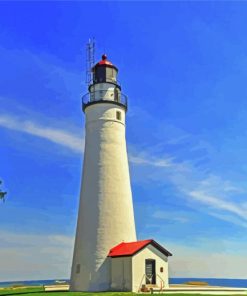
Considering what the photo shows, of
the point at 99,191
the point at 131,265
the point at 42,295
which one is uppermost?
the point at 99,191

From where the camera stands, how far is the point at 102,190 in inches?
1101

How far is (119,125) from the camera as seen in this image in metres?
29.6

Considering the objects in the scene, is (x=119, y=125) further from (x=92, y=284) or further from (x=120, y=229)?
(x=92, y=284)

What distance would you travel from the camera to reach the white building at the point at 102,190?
26.9 metres

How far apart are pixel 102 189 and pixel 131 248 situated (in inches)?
166

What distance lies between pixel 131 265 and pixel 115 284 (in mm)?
1758

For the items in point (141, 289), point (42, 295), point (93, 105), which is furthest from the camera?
point (93, 105)

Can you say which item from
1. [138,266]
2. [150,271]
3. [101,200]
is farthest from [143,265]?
[101,200]

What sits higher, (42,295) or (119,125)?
(119,125)

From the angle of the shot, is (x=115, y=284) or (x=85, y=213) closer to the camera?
(x=115, y=284)

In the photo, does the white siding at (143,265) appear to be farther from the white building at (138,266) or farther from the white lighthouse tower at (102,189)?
the white lighthouse tower at (102,189)

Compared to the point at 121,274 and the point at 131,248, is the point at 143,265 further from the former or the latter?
the point at 121,274

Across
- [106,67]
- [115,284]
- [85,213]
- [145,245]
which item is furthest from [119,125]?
[115,284]

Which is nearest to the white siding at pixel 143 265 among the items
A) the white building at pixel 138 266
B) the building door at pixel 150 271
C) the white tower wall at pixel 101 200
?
the white building at pixel 138 266
